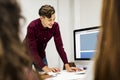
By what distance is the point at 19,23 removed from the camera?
1.47 feet

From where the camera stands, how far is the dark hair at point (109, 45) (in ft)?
2.04

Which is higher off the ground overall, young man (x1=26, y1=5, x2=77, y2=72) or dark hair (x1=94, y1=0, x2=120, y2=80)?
dark hair (x1=94, y1=0, x2=120, y2=80)

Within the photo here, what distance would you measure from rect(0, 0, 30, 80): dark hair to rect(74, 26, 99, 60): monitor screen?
1.67 metres

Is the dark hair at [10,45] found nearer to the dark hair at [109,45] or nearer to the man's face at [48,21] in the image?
the dark hair at [109,45]

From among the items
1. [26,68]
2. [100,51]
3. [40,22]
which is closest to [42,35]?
[40,22]

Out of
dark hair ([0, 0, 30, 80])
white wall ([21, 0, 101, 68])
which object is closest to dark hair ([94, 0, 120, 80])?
dark hair ([0, 0, 30, 80])

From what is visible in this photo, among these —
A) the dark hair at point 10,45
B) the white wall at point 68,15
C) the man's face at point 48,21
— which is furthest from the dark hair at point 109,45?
the white wall at point 68,15

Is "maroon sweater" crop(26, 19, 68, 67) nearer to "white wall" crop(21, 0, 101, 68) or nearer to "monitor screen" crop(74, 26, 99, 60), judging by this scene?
"monitor screen" crop(74, 26, 99, 60)

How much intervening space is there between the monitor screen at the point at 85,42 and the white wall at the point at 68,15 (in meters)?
0.83

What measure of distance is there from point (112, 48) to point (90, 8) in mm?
2521

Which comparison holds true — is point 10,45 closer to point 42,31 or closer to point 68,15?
point 42,31

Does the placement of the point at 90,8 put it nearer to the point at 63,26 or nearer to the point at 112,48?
the point at 63,26

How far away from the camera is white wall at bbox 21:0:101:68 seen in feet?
10.0

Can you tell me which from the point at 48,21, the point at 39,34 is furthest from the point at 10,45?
the point at 39,34
